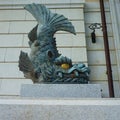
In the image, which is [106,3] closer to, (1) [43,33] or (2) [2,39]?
(2) [2,39]

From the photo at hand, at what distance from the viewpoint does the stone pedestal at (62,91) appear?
233cm

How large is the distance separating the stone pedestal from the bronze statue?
0.12 m

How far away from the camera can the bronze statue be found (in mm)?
2504

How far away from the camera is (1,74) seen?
4.59 m

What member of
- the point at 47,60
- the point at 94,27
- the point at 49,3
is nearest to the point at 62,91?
the point at 47,60
